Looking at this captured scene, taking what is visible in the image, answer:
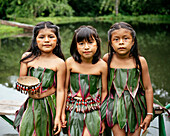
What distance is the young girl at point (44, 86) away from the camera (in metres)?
2.14

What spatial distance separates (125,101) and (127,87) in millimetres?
131

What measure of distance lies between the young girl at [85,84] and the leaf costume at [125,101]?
92mm

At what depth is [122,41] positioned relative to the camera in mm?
2117

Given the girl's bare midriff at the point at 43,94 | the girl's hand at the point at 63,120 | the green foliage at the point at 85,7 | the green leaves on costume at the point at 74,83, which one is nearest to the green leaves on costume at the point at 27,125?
the girl's bare midriff at the point at 43,94

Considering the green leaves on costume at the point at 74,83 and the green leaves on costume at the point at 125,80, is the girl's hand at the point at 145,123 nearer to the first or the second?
the green leaves on costume at the point at 125,80

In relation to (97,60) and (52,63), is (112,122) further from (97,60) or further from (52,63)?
(52,63)

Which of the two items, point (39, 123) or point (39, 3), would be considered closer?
point (39, 123)

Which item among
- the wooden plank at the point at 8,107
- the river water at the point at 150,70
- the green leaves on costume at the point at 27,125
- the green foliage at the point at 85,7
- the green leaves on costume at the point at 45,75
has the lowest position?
the river water at the point at 150,70

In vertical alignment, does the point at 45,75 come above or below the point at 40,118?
above

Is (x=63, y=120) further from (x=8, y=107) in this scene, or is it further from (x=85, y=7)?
(x=85, y=7)

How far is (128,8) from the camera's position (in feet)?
104

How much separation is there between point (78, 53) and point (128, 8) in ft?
102

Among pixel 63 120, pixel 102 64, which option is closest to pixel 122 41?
pixel 102 64

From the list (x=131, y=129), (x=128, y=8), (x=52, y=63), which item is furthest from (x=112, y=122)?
(x=128, y=8)
